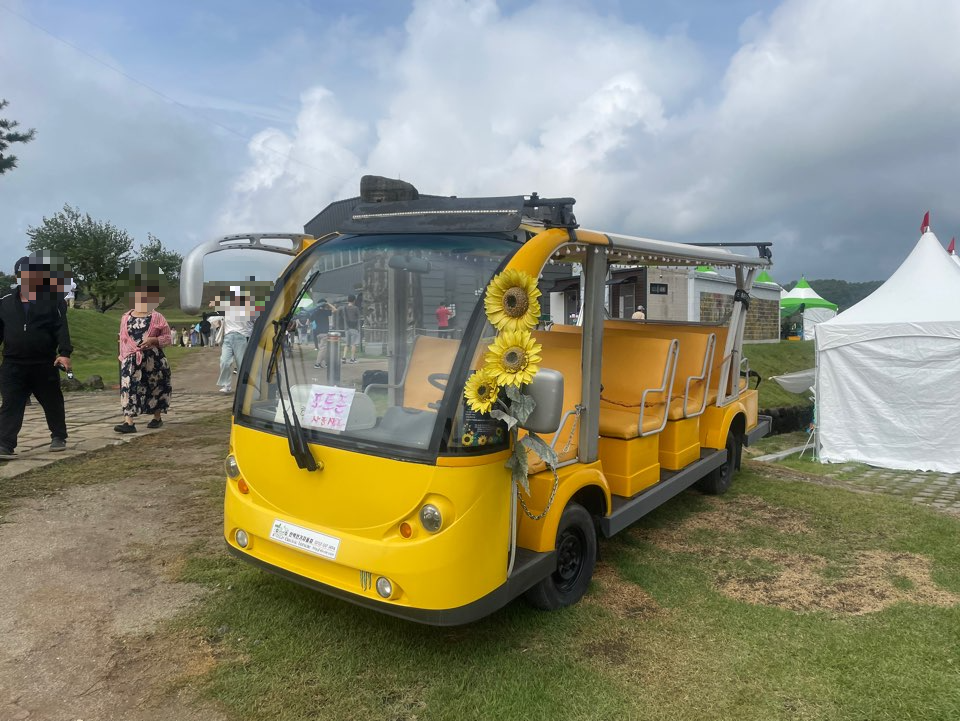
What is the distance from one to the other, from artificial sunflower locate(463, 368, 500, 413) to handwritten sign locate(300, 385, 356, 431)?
696mm

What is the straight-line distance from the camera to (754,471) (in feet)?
25.6

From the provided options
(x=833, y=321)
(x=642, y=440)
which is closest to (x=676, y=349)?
(x=642, y=440)

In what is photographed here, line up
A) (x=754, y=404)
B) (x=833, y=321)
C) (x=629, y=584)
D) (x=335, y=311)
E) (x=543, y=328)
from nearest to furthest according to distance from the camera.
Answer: (x=335, y=311)
(x=629, y=584)
(x=543, y=328)
(x=754, y=404)
(x=833, y=321)

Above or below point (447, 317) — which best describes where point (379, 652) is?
below

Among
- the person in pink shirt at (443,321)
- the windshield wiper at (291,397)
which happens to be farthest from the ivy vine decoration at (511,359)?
the windshield wiper at (291,397)

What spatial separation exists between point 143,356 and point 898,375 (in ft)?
32.0

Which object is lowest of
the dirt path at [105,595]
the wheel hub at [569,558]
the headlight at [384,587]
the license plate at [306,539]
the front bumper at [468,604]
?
the dirt path at [105,595]

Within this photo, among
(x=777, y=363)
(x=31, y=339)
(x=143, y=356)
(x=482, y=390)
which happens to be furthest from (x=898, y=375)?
(x=777, y=363)

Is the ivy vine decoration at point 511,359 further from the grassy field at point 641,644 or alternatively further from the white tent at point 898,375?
the white tent at point 898,375

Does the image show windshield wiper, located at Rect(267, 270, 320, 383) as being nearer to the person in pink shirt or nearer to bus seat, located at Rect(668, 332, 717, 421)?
the person in pink shirt

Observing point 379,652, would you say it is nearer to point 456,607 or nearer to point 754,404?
point 456,607

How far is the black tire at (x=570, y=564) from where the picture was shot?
3732 mm

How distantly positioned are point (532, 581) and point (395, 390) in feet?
3.95

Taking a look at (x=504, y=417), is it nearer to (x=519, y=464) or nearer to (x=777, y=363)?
(x=519, y=464)
